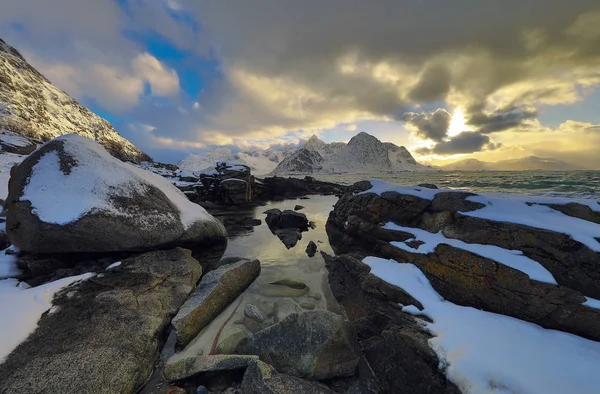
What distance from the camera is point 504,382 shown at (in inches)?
140

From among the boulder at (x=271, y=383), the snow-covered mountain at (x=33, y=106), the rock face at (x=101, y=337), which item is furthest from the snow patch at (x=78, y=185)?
the snow-covered mountain at (x=33, y=106)

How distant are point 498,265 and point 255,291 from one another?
24.4ft

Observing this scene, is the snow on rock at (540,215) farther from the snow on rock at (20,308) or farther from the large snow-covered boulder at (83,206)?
the snow on rock at (20,308)

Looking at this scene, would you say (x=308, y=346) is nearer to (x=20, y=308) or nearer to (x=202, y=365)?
(x=202, y=365)

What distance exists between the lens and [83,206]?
7.47m

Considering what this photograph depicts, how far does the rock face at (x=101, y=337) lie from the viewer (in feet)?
13.1

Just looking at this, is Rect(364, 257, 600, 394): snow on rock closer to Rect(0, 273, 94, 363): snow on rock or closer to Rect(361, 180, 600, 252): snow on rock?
Rect(361, 180, 600, 252): snow on rock

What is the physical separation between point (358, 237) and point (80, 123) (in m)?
126

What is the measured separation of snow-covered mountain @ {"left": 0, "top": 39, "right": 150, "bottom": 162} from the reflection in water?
69.0 meters

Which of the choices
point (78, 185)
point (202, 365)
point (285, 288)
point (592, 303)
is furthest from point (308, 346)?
point (78, 185)

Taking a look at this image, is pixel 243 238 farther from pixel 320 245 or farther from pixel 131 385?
pixel 131 385

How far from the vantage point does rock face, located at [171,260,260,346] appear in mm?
5836

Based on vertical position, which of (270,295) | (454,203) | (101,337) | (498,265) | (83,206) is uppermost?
(83,206)

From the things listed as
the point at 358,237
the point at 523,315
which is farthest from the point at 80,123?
the point at 523,315
